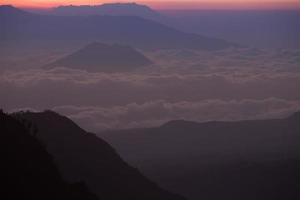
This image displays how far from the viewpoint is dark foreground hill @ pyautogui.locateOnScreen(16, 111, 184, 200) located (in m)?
60.9

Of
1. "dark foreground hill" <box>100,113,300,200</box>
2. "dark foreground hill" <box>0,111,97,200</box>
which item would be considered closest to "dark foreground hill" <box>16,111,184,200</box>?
"dark foreground hill" <box>0,111,97,200</box>

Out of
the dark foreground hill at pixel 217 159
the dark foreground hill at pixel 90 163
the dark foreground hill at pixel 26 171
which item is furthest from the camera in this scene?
the dark foreground hill at pixel 217 159

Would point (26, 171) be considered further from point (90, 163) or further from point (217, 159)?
point (217, 159)

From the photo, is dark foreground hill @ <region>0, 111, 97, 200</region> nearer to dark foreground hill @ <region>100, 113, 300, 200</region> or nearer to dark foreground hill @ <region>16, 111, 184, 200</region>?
dark foreground hill @ <region>16, 111, 184, 200</region>

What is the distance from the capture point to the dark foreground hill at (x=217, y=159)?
342ft

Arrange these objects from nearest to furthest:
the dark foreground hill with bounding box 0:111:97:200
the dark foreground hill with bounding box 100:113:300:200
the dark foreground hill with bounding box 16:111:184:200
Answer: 1. the dark foreground hill with bounding box 0:111:97:200
2. the dark foreground hill with bounding box 16:111:184:200
3. the dark foreground hill with bounding box 100:113:300:200

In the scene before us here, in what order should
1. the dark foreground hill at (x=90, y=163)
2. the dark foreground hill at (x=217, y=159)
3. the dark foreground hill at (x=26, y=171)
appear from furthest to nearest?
the dark foreground hill at (x=217, y=159) → the dark foreground hill at (x=90, y=163) → the dark foreground hill at (x=26, y=171)

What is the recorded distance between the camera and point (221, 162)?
130 m

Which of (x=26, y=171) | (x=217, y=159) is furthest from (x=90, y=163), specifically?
(x=217, y=159)

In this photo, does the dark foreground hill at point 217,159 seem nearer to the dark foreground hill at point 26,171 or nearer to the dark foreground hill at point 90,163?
the dark foreground hill at point 90,163

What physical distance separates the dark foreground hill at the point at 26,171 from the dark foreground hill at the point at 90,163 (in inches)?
942

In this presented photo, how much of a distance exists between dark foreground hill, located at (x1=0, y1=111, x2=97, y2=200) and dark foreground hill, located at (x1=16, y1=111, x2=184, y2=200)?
23931 mm

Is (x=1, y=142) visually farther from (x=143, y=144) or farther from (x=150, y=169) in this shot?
(x=143, y=144)

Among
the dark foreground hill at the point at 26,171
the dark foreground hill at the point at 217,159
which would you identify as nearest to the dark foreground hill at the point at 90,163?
the dark foreground hill at the point at 26,171
